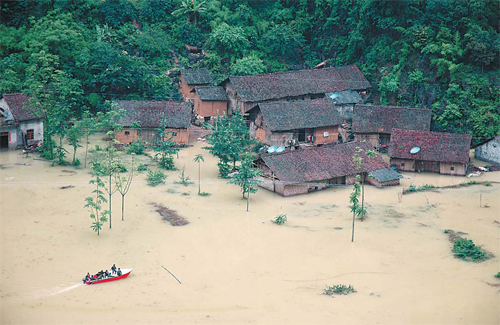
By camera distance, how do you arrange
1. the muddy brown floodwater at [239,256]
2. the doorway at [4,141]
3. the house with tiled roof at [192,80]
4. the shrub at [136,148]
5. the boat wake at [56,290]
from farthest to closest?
1. the house with tiled roof at [192,80]
2. the shrub at [136,148]
3. the doorway at [4,141]
4. the boat wake at [56,290]
5. the muddy brown floodwater at [239,256]

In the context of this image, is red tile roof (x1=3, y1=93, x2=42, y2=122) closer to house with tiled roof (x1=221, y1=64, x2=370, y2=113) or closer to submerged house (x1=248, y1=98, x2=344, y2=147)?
house with tiled roof (x1=221, y1=64, x2=370, y2=113)

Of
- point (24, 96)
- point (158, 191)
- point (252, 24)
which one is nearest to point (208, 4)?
point (252, 24)

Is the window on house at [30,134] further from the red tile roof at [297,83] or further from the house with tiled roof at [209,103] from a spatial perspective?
the red tile roof at [297,83]

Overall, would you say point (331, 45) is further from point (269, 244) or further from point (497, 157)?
point (269, 244)

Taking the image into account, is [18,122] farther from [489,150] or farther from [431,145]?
[489,150]

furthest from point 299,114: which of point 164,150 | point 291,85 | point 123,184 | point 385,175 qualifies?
point 123,184

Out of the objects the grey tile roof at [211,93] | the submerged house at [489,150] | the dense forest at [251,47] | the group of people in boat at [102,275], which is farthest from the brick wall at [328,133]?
the group of people in boat at [102,275]
